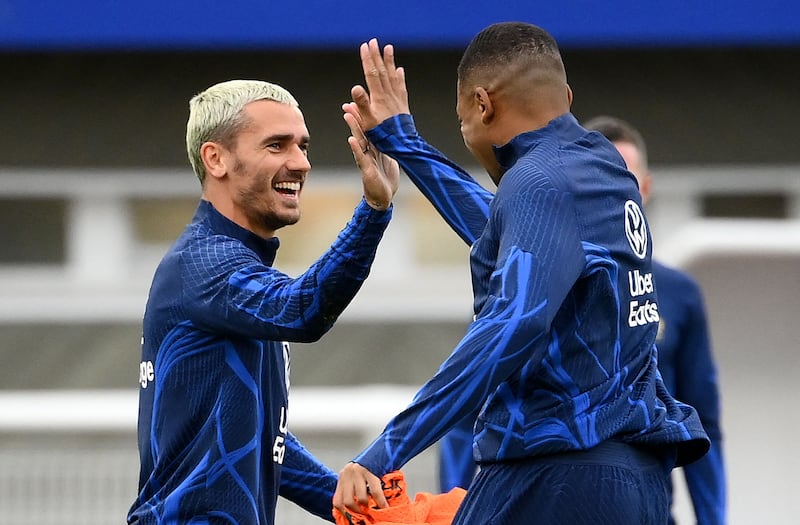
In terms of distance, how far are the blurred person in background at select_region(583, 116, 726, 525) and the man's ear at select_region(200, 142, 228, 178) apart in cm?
188

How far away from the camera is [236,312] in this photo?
3287 millimetres

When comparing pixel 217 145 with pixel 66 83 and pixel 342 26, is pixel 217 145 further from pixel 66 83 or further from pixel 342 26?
pixel 66 83

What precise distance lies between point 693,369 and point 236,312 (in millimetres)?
2231

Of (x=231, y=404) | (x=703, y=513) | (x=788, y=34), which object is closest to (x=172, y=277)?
(x=231, y=404)

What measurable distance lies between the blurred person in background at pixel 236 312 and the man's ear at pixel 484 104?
30 centimetres

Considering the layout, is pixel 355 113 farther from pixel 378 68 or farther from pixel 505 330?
pixel 505 330

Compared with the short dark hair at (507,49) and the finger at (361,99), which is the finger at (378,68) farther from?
the short dark hair at (507,49)

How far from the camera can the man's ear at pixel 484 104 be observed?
3.20m

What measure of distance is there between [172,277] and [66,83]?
7.73 meters

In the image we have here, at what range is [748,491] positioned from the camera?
729 centimetres

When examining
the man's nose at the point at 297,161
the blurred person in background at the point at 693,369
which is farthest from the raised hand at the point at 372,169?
the blurred person in background at the point at 693,369

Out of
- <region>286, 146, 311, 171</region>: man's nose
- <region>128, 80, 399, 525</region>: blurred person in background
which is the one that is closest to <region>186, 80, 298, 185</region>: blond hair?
<region>128, 80, 399, 525</region>: blurred person in background

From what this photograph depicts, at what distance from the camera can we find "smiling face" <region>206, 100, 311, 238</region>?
3.55 m

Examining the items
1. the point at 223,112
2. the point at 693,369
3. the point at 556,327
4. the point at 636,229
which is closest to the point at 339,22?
the point at 693,369
